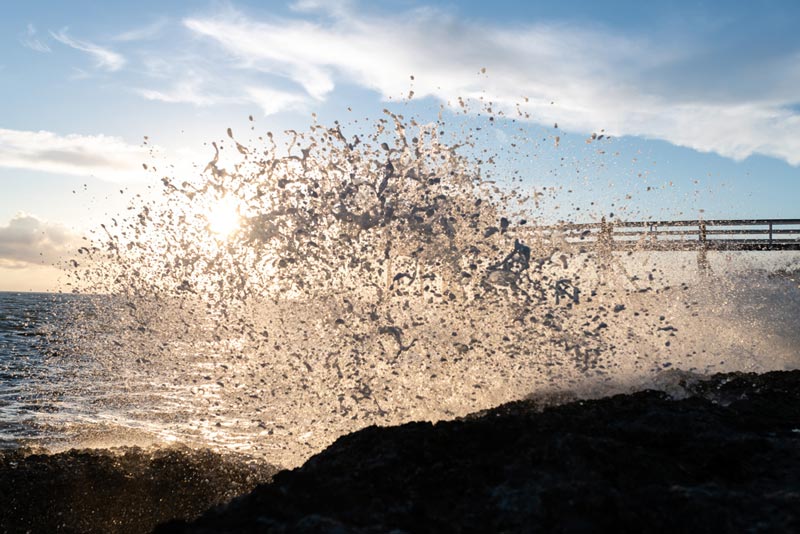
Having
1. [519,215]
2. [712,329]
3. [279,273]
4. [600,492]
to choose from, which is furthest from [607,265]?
[600,492]

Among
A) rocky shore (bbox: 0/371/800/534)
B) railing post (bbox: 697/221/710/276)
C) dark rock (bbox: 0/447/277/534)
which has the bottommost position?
dark rock (bbox: 0/447/277/534)

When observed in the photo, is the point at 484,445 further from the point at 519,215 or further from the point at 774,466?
the point at 519,215

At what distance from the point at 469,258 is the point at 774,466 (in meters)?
4.19

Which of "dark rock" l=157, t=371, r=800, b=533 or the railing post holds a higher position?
the railing post

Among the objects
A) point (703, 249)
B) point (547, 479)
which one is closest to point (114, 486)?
point (547, 479)

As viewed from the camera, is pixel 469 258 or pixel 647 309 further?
A: pixel 647 309

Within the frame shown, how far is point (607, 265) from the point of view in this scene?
7691 mm

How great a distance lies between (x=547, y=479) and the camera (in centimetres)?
226

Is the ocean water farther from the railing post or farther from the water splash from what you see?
the railing post

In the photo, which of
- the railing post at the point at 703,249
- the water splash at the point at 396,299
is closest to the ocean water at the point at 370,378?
the water splash at the point at 396,299

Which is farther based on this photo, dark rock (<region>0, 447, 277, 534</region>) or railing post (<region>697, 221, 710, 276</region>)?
railing post (<region>697, 221, 710, 276</region>)

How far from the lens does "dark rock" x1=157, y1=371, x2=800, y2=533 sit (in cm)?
206

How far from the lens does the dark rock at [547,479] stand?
2059 millimetres

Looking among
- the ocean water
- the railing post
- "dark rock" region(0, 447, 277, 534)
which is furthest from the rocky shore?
the railing post
